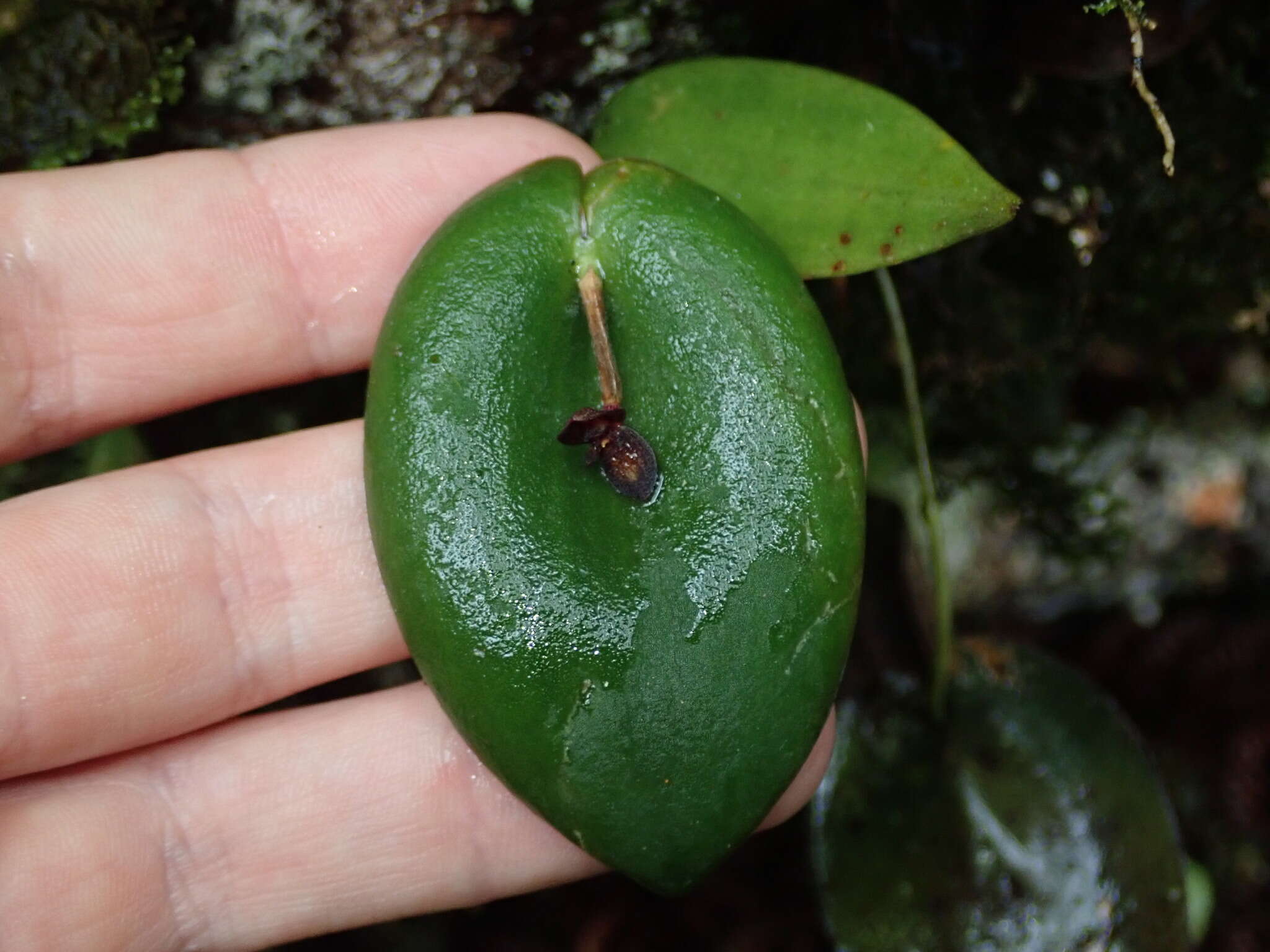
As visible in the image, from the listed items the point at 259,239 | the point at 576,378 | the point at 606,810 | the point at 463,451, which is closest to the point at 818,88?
the point at 576,378

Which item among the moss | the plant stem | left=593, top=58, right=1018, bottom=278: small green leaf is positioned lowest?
the plant stem

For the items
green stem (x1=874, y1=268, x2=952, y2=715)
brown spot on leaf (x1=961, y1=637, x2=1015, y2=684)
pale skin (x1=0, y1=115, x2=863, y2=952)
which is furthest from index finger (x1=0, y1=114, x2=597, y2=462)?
brown spot on leaf (x1=961, y1=637, x2=1015, y2=684)

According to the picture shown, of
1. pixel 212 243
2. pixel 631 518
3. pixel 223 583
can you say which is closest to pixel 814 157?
pixel 631 518

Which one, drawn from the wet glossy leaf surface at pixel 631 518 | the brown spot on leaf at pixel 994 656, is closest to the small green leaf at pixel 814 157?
the wet glossy leaf surface at pixel 631 518

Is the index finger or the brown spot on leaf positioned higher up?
the index finger

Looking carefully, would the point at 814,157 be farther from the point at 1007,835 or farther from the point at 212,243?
the point at 1007,835

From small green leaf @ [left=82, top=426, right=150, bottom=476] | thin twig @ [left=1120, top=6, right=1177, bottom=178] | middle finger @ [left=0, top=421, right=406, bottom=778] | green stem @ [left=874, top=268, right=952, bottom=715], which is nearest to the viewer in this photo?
thin twig @ [left=1120, top=6, right=1177, bottom=178]

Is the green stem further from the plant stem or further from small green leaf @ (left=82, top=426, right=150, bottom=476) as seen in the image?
small green leaf @ (left=82, top=426, right=150, bottom=476)

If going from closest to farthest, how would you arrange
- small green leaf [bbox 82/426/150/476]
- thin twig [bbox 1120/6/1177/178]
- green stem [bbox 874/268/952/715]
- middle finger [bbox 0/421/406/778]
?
Answer: thin twig [bbox 1120/6/1177/178] < middle finger [bbox 0/421/406/778] < green stem [bbox 874/268/952/715] < small green leaf [bbox 82/426/150/476]

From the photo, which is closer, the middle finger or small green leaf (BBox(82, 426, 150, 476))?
the middle finger
